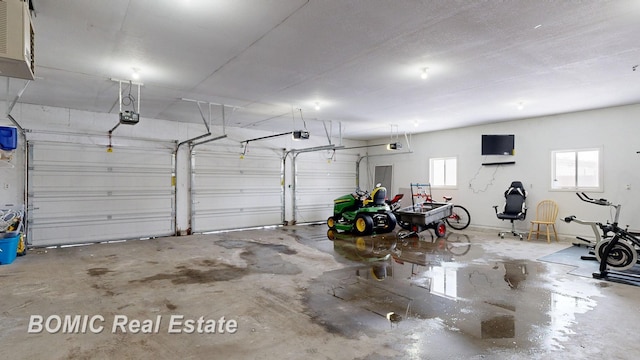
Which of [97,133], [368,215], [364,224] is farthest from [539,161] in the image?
[97,133]

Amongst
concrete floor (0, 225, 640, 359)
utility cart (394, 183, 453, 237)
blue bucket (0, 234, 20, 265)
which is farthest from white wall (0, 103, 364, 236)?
utility cart (394, 183, 453, 237)

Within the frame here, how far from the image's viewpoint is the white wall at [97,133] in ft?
19.5

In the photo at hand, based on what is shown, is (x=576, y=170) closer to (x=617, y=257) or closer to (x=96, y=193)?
(x=617, y=257)

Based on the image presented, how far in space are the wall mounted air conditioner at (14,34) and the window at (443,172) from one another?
8.90 m

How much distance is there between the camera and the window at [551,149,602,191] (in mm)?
6652

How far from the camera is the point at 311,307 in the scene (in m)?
3.29

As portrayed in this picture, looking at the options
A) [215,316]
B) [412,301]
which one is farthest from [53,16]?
[412,301]

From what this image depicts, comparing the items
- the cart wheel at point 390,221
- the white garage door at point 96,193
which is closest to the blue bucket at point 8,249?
the white garage door at point 96,193

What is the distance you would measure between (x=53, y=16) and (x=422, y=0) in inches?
123

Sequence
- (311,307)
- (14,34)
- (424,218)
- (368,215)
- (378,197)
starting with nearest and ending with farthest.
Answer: (14,34), (311,307), (424,218), (368,215), (378,197)

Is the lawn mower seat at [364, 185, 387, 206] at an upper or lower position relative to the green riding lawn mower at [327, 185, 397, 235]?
upper

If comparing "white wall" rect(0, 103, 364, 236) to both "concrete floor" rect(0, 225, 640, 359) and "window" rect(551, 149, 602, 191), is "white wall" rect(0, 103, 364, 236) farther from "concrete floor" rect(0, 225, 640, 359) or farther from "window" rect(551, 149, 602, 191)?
"window" rect(551, 149, 602, 191)

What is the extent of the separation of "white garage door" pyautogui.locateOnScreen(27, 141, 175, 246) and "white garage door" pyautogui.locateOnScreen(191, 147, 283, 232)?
681 millimetres

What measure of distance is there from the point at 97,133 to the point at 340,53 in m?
5.69
